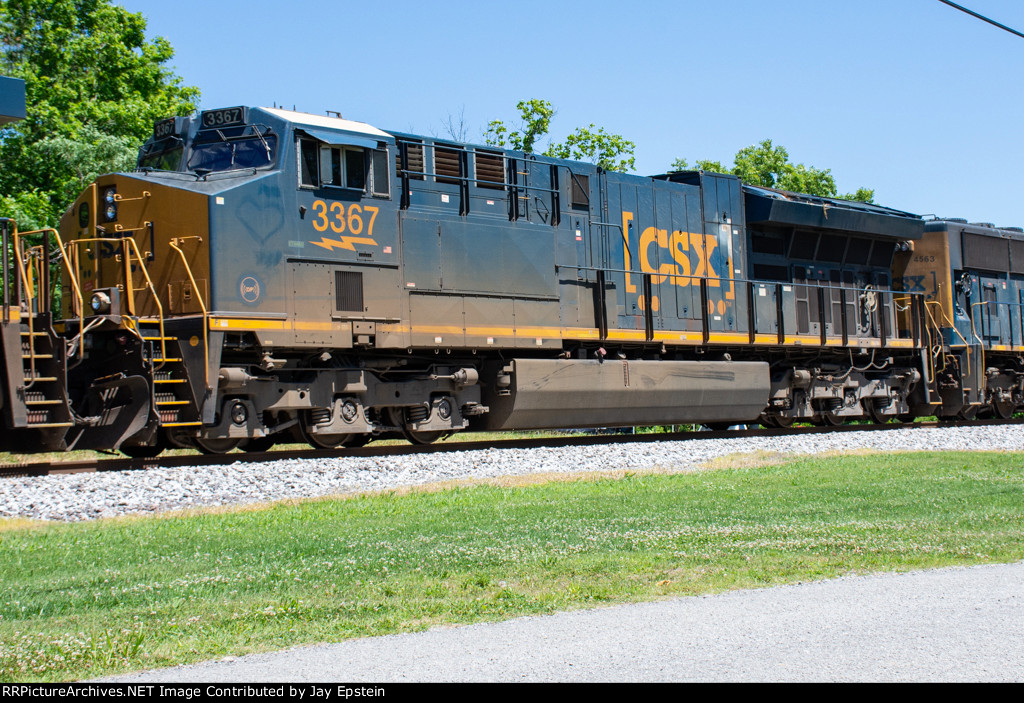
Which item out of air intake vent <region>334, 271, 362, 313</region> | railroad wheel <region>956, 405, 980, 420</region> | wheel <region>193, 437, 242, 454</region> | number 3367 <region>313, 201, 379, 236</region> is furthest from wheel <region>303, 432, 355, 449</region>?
railroad wheel <region>956, 405, 980, 420</region>

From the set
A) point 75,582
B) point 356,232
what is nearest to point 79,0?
point 356,232

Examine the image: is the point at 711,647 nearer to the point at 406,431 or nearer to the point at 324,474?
the point at 324,474

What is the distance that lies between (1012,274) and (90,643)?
2329 cm

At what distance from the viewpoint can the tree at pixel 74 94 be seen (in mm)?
24656

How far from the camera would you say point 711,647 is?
14.6 ft

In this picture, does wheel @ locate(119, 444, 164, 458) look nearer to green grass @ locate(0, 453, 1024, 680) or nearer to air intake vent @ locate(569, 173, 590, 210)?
green grass @ locate(0, 453, 1024, 680)

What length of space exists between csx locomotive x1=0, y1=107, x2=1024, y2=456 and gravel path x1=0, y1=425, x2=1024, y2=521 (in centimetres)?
77

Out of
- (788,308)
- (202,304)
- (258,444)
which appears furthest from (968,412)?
(202,304)

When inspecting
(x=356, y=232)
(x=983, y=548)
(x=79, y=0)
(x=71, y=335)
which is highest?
(x=79, y=0)

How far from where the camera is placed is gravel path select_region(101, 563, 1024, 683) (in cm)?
405

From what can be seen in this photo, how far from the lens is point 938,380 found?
21.5 m

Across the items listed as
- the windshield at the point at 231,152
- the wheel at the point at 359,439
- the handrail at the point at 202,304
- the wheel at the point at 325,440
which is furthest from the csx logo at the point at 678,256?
the handrail at the point at 202,304

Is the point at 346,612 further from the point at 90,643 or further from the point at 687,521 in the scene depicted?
the point at 687,521

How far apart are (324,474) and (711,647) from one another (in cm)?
704
